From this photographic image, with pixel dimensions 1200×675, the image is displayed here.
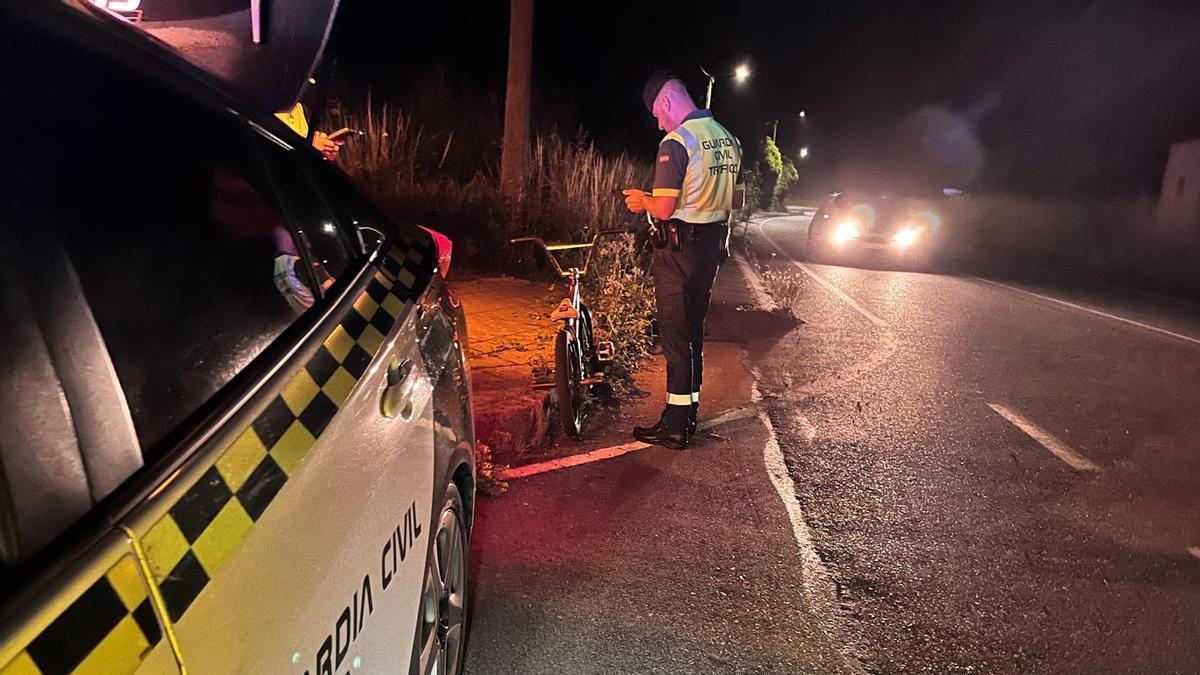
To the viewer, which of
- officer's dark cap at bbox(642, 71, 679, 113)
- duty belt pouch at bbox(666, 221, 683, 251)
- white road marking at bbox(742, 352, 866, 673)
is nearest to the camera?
white road marking at bbox(742, 352, 866, 673)

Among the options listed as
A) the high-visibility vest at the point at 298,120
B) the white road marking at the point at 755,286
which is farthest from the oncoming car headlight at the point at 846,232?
the high-visibility vest at the point at 298,120

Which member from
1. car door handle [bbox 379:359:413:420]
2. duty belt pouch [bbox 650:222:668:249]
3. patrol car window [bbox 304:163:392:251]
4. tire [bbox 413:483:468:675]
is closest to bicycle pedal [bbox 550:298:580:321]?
duty belt pouch [bbox 650:222:668:249]

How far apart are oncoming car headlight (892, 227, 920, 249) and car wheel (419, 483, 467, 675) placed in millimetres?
15154

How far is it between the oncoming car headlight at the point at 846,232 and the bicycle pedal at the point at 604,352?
1140 cm

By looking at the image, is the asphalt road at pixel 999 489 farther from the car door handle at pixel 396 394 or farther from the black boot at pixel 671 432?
the car door handle at pixel 396 394

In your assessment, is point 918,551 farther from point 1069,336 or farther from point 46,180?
point 1069,336

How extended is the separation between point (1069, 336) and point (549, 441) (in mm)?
6841

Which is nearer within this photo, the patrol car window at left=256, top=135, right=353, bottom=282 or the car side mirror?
the patrol car window at left=256, top=135, right=353, bottom=282

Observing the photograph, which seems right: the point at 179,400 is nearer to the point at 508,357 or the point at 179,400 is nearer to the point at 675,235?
the point at 675,235

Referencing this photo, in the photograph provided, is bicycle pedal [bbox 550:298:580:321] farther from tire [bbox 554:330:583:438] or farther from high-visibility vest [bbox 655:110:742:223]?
high-visibility vest [bbox 655:110:742:223]

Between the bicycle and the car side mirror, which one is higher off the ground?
the car side mirror

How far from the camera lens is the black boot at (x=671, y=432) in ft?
16.6

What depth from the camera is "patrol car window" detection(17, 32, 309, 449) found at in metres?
1.23

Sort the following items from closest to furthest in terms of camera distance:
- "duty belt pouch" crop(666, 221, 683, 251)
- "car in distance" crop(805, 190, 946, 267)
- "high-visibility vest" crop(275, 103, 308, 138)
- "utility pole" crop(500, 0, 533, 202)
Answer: "high-visibility vest" crop(275, 103, 308, 138) < "duty belt pouch" crop(666, 221, 683, 251) < "utility pole" crop(500, 0, 533, 202) < "car in distance" crop(805, 190, 946, 267)
